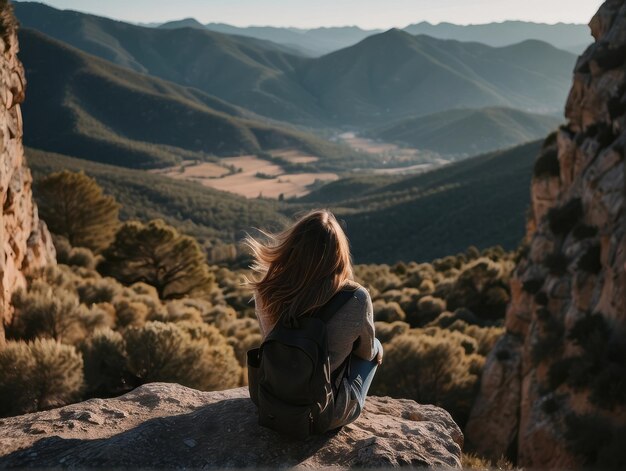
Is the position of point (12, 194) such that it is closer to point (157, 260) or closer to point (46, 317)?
point (46, 317)

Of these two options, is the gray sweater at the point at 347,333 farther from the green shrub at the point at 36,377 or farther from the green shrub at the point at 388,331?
the green shrub at the point at 388,331

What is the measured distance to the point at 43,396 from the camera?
7.38 m

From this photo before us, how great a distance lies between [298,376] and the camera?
3832mm

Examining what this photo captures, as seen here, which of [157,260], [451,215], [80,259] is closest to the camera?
[80,259]

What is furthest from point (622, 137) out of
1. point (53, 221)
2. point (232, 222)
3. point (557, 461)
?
point (232, 222)

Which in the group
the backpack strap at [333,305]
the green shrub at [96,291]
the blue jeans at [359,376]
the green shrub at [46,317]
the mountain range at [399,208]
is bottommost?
the mountain range at [399,208]

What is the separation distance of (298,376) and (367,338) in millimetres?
820

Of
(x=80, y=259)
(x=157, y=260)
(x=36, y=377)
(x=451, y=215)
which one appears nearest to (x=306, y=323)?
(x=36, y=377)

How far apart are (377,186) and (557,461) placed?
12906cm

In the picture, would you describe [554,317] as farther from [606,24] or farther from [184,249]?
[184,249]

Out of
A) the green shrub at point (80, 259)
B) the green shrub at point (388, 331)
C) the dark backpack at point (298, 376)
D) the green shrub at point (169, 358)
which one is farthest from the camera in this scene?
the green shrub at point (80, 259)

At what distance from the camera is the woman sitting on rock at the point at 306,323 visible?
386 cm

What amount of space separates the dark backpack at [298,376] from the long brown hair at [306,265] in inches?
4.6

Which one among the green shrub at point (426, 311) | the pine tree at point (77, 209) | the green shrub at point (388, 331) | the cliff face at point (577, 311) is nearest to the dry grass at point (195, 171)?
the pine tree at point (77, 209)
